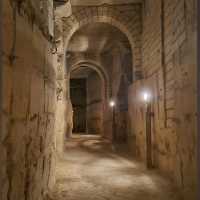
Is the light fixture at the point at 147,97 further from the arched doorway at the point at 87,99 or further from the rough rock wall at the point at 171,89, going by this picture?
the arched doorway at the point at 87,99

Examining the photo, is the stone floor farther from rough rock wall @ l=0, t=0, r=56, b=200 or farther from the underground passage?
rough rock wall @ l=0, t=0, r=56, b=200

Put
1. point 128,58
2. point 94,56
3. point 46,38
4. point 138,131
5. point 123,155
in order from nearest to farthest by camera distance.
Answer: point 46,38, point 138,131, point 123,155, point 128,58, point 94,56

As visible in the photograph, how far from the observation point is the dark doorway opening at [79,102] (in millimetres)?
20406

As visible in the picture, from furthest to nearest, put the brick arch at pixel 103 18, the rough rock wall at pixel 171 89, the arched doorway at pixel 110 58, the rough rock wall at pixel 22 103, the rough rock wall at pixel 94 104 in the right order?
the rough rock wall at pixel 94 104 → the arched doorway at pixel 110 58 → the brick arch at pixel 103 18 → the rough rock wall at pixel 171 89 → the rough rock wall at pixel 22 103

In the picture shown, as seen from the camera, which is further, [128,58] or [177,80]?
[128,58]

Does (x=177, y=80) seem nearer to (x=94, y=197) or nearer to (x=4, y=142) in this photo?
(x=94, y=197)

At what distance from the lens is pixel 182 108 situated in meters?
3.86

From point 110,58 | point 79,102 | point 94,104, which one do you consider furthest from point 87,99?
point 110,58

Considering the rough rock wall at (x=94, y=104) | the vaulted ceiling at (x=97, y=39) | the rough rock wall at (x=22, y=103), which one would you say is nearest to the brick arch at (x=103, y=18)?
the vaulted ceiling at (x=97, y=39)

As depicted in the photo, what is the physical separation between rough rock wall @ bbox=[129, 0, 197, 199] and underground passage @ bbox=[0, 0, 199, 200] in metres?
0.02

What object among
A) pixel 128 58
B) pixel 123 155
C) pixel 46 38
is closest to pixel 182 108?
pixel 46 38

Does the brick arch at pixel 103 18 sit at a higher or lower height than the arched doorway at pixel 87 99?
higher

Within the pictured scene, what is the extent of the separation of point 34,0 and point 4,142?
158 cm

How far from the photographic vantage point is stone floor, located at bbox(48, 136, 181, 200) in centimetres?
408
